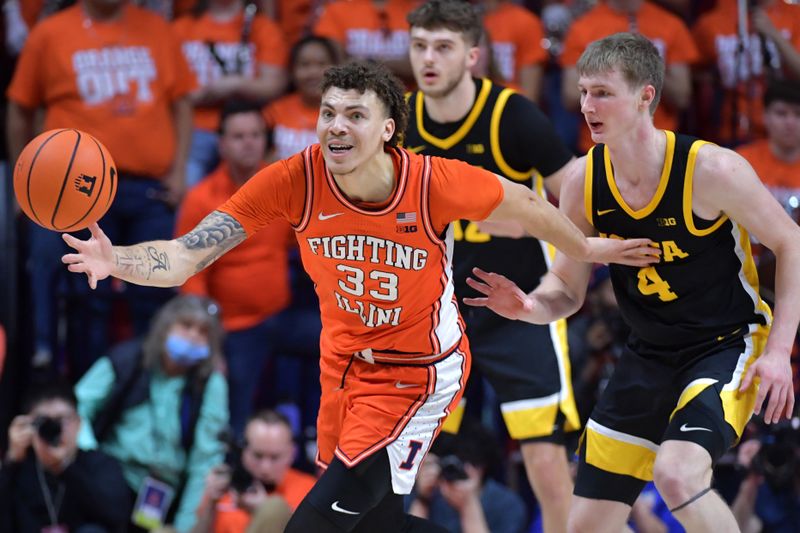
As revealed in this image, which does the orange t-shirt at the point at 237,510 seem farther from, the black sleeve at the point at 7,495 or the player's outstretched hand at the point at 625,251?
the player's outstretched hand at the point at 625,251

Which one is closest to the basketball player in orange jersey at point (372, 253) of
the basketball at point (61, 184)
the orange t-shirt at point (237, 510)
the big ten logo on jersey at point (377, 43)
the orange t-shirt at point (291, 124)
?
the basketball at point (61, 184)

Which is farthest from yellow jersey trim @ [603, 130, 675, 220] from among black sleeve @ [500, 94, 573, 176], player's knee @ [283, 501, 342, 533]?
player's knee @ [283, 501, 342, 533]

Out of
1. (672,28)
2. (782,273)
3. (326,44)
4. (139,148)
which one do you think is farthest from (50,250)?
(782,273)

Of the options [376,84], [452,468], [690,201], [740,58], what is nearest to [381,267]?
[376,84]

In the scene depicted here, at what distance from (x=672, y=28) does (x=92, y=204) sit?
5320mm

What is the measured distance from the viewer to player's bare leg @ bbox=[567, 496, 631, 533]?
17.4ft

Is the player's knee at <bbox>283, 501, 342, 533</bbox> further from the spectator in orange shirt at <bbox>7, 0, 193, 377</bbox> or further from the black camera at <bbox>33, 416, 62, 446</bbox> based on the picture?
the spectator in orange shirt at <bbox>7, 0, 193, 377</bbox>

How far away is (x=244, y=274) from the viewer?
8.32 metres

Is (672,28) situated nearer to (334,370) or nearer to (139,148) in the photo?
(139,148)

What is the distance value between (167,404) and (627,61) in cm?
387

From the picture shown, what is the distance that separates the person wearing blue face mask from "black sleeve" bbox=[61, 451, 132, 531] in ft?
0.87

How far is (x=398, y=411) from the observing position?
5.14m

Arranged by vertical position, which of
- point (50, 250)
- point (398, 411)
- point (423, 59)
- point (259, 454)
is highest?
point (423, 59)

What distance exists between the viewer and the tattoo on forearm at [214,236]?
4.95 metres
